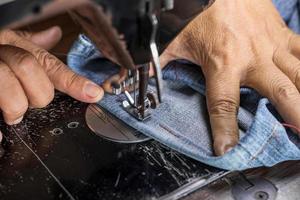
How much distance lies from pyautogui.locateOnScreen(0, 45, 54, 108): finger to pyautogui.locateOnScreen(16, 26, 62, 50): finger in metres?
0.17

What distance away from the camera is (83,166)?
2.68ft

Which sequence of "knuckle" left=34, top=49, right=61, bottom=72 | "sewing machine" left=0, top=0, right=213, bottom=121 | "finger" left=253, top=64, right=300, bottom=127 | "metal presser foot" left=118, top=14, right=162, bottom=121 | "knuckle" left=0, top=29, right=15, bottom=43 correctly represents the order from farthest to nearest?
"knuckle" left=0, top=29, right=15, bottom=43 → "knuckle" left=34, top=49, right=61, bottom=72 → "finger" left=253, top=64, right=300, bottom=127 → "metal presser foot" left=118, top=14, right=162, bottom=121 → "sewing machine" left=0, top=0, right=213, bottom=121

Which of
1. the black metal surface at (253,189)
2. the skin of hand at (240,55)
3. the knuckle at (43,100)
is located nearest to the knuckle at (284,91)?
the skin of hand at (240,55)

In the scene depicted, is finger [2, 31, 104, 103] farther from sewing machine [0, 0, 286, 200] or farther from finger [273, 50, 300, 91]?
finger [273, 50, 300, 91]

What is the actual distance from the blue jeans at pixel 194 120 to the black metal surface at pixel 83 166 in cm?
3

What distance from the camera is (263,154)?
79 centimetres

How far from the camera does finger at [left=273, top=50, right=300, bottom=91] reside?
0.96 meters

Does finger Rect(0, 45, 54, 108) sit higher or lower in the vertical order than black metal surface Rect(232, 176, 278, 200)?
higher

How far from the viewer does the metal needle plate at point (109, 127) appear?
0.87 metres

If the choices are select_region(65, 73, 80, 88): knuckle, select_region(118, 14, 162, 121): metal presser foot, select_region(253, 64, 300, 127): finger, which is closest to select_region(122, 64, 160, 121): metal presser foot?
select_region(118, 14, 162, 121): metal presser foot

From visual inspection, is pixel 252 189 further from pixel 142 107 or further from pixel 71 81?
pixel 71 81

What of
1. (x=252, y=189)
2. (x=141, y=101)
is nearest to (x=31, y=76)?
(x=141, y=101)

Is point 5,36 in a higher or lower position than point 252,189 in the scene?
higher

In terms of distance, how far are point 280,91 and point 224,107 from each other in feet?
0.37
